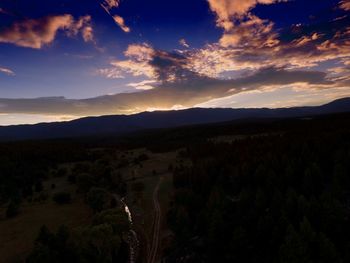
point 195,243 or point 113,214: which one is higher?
point 113,214

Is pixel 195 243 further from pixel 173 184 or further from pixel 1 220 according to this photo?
pixel 1 220

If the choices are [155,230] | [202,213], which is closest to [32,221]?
[155,230]

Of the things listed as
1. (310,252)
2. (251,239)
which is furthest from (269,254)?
(310,252)

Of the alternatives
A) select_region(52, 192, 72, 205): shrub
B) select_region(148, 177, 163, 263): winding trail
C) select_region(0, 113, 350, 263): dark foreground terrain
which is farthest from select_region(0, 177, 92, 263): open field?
select_region(148, 177, 163, 263): winding trail

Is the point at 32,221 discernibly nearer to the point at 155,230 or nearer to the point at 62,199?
the point at 62,199

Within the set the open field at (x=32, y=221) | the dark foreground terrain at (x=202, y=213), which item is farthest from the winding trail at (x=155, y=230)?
the open field at (x=32, y=221)

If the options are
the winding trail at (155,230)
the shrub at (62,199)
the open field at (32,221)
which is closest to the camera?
the winding trail at (155,230)

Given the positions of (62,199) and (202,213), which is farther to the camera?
(62,199)

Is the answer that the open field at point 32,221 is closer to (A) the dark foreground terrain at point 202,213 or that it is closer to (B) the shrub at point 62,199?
(A) the dark foreground terrain at point 202,213
